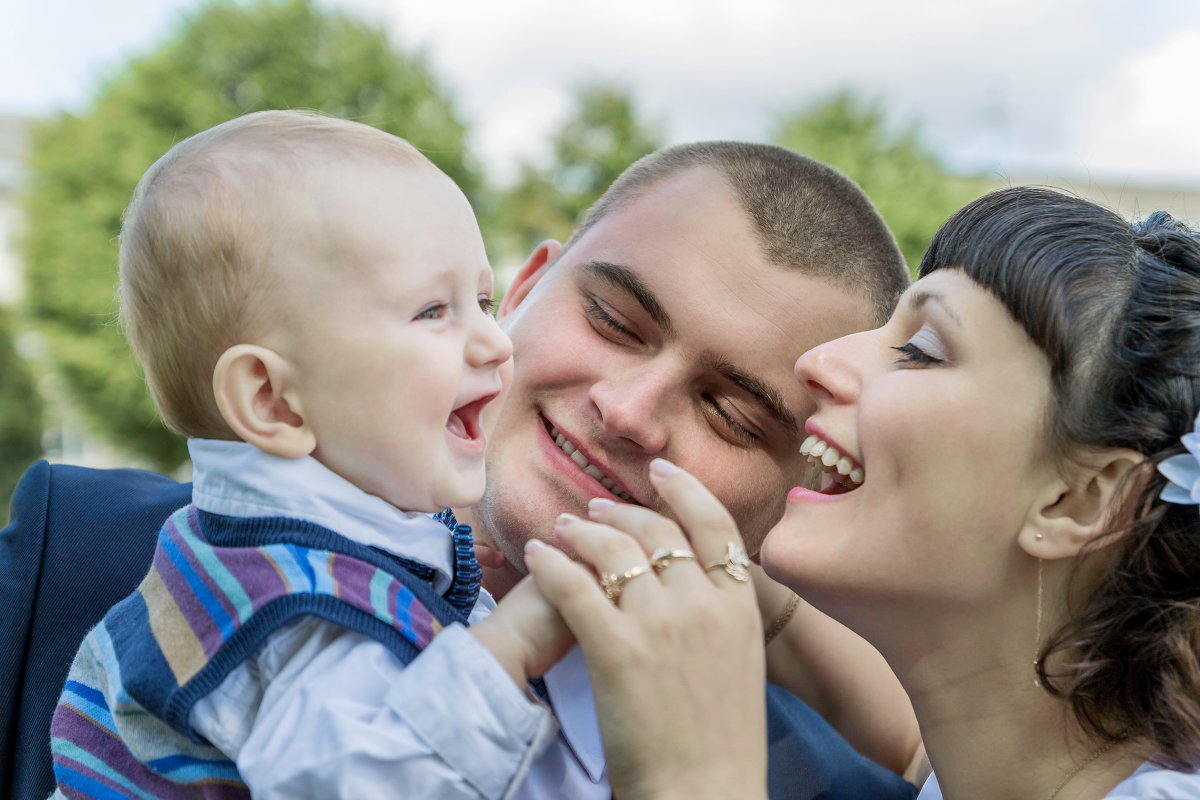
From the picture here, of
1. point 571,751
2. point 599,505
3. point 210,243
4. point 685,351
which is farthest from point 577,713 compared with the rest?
point 210,243

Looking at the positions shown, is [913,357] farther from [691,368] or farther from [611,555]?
[611,555]

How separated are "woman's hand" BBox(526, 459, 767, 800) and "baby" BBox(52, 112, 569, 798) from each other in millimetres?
93

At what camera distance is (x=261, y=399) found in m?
1.70

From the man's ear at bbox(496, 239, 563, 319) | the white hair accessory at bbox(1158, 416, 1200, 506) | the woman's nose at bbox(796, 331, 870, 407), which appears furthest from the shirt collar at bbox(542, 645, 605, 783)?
the man's ear at bbox(496, 239, 563, 319)

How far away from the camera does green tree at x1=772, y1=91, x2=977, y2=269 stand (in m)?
18.9

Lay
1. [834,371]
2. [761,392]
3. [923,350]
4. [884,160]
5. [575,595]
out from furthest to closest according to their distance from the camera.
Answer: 1. [884,160]
2. [761,392]
3. [834,371]
4. [923,350]
5. [575,595]

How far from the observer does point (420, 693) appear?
1488 mm

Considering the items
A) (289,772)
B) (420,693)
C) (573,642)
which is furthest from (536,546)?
(289,772)

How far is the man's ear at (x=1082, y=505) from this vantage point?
1900 millimetres

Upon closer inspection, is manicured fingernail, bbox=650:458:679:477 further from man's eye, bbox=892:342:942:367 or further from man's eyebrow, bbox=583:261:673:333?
man's eyebrow, bbox=583:261:673:333

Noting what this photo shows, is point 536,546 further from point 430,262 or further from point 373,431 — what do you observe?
point 430,262

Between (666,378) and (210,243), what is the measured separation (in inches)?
47.1

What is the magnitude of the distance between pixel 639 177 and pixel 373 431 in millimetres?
1687

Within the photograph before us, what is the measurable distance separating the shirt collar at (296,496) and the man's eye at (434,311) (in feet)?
Answer: 0.98
